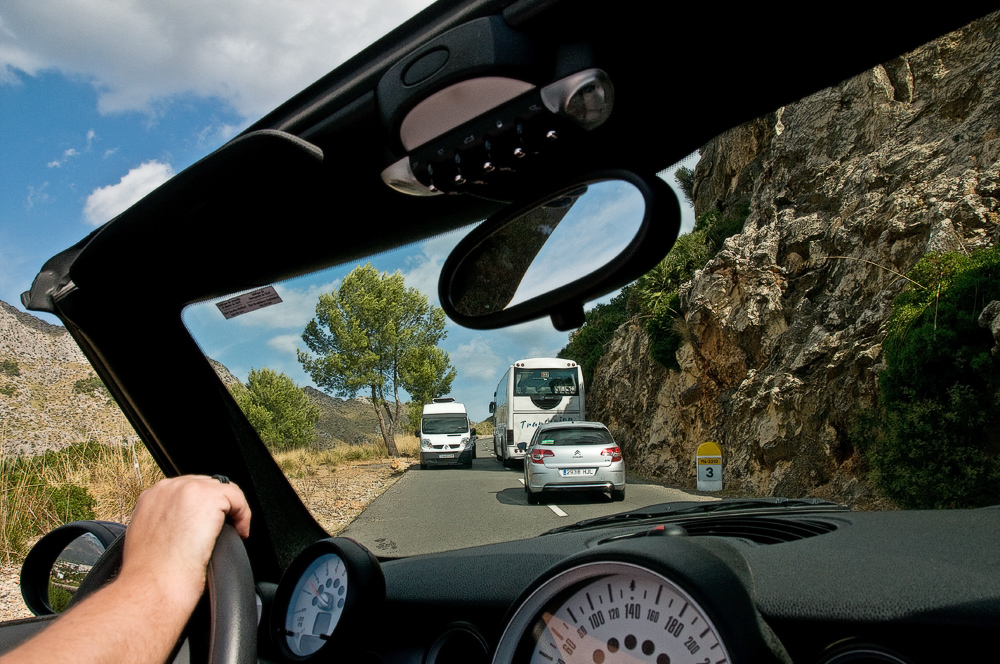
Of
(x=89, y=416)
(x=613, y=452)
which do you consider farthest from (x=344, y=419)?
(x=613, y=452)

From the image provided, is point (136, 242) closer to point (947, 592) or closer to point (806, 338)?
point (947, 592)

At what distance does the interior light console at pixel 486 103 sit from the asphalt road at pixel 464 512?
3.78 m

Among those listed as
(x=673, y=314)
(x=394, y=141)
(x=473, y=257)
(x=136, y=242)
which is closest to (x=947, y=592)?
(x=473, y=257)

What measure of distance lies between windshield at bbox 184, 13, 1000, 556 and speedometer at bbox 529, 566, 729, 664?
0.70 m

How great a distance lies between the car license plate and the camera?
10273 mm

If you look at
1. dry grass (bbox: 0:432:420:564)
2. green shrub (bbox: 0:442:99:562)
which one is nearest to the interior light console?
dry grass (bbox: 0:432:420:564)

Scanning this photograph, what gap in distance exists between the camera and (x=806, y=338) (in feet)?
28.4

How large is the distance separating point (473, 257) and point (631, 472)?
35.4ft

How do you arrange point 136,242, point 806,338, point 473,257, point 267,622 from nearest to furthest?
point 473,257
point 267,622
point 136,242
point 806,338

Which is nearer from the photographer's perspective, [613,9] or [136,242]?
[613,9]

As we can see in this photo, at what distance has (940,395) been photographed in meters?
6.24

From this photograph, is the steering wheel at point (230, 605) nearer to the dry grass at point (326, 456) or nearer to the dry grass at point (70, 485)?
the dry grass at point (326, 456)

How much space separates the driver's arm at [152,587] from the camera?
2.80 ft

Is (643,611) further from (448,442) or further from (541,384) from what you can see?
(448,442)
